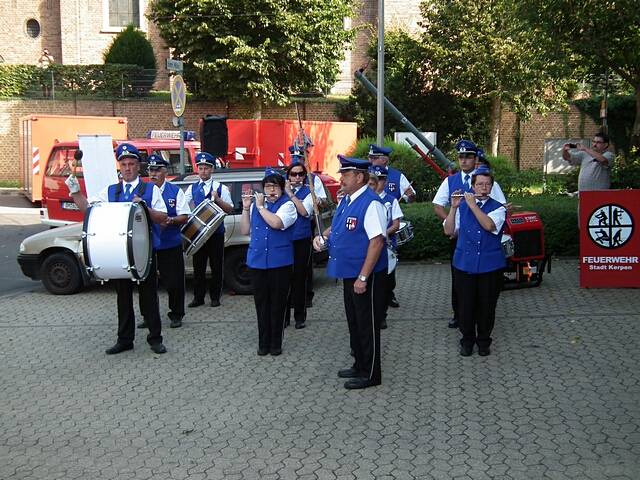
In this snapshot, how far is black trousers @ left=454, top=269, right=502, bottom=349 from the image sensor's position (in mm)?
7707

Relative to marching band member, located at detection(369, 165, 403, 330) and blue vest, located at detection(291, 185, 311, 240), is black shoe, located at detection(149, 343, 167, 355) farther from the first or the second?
marching band member, located at detection(369, 165, 403, 330)

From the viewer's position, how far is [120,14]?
4369 cm

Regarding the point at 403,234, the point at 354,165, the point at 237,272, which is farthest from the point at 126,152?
the point at 237,272

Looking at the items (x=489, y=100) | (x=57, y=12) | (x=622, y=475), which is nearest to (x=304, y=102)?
(x=489, y=100)

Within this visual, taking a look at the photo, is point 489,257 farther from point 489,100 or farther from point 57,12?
point 57,12

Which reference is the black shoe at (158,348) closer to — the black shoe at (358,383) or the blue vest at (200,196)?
the black shoe at (358,383)

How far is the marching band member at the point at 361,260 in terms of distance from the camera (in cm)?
666

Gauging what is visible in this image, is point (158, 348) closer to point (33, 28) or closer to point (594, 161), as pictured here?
point (594, 161)

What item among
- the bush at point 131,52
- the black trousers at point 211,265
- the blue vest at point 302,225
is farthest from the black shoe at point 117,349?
the bush at point 131,52

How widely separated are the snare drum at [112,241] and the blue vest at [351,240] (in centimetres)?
191

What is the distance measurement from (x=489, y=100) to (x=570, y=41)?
17534mm

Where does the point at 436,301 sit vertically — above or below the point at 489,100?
below

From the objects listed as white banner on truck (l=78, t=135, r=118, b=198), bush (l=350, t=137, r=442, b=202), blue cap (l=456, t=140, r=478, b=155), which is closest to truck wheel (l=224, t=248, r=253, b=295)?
blue cap (l=456, t=140, r=478, b=155)

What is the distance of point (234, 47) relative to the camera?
30141 millimetres
